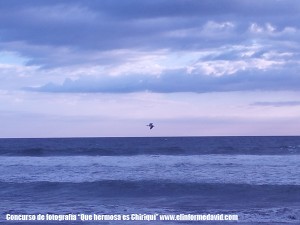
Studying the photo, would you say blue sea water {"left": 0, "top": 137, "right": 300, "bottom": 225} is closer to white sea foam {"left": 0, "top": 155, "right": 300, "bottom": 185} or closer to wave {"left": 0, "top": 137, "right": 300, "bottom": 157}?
white sea foam {"left": 0, "top": 155, "right": 300, "bottom": 185}

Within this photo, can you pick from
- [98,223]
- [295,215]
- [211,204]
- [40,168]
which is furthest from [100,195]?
[40,168]

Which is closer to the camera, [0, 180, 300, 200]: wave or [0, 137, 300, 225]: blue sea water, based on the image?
[0, 137, 300, 225]: blue sea water

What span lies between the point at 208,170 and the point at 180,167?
253 cm

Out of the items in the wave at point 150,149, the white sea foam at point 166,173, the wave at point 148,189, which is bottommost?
the wave at point 148,189

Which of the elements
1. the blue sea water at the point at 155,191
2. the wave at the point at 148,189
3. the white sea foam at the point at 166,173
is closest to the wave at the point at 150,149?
the white sea foam at the point at 166,173

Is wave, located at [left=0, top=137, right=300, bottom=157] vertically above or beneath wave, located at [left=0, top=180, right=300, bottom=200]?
above

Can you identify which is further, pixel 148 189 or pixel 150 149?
pixel 150 149

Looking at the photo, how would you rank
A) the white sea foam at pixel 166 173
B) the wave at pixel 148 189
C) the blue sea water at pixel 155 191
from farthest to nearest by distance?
1. the white sea foam at pixel 166 173
2. the wave at pixel 148 189
3. the blue sea water at pixel 155 191

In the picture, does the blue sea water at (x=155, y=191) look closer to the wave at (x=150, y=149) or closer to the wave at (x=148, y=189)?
the wave at (x=148, y=189)

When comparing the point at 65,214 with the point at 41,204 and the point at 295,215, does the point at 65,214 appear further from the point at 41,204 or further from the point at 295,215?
the point at 295,215

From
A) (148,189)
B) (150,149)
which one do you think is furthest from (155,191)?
(150,149)

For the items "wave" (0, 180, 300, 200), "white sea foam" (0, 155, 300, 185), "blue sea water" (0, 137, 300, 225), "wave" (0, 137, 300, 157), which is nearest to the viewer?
"blue sea water" (0, 137, 300, 225)

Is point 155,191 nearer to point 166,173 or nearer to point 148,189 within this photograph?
point 148,189

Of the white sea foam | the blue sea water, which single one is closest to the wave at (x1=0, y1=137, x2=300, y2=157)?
the white sea foam
